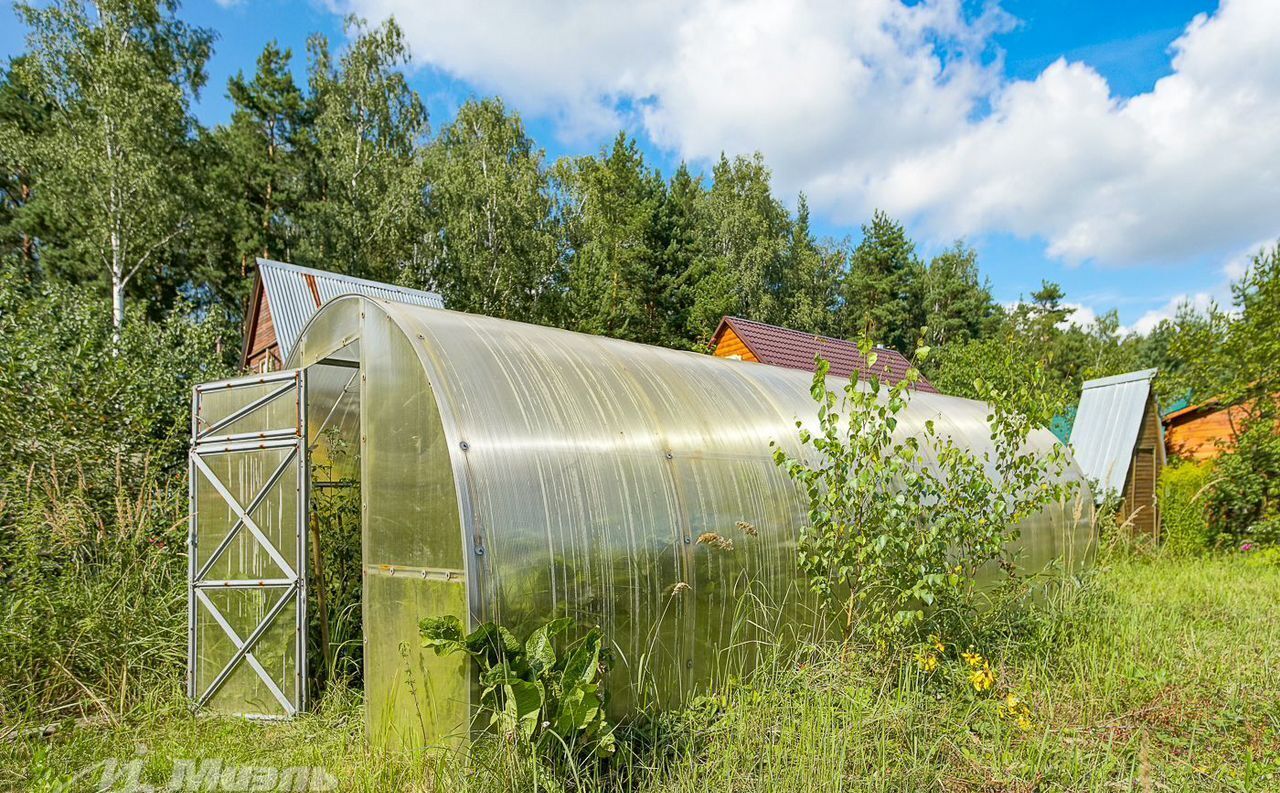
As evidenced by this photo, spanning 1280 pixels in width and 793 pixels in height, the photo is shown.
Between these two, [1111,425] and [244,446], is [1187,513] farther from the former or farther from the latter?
[244,446]

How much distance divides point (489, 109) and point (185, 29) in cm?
971

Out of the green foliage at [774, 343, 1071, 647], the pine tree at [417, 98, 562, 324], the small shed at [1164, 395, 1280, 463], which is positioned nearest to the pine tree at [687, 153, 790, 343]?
the pine tree at [417, 98, 562, 324]

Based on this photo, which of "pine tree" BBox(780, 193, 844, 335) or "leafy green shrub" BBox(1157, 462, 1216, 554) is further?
"pine tree" BBox(780, 193, 844, 335)

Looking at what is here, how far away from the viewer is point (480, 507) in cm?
334

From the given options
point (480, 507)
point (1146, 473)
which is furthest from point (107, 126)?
point (1146, 473)

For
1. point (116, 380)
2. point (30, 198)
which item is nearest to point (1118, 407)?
point (116, 380)

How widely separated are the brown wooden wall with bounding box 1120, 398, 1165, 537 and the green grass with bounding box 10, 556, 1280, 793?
8759 millimetres

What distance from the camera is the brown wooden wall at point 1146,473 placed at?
1305 cm

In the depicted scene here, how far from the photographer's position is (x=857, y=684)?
394 centimetres

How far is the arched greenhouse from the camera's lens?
353 cm

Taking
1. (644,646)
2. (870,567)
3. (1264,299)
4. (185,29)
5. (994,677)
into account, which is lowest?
(994,677)

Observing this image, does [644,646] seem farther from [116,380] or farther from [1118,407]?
[1118,407]

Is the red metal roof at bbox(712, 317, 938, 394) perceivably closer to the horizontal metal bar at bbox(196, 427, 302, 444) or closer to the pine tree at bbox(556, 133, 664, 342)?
the pine tree at bbox(556, 133, 664, 342)

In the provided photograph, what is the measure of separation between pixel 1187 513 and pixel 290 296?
63.5 feet
